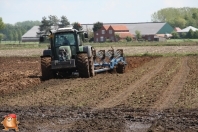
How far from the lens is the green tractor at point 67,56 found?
18.7 meters

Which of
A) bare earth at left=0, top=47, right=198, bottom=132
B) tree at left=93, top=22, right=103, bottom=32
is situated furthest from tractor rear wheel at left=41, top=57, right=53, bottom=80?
tree at left=93, top=22, right=103, bottom=32

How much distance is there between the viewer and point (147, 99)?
→ 12.6m

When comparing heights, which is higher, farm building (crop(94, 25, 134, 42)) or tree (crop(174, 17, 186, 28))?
tree (crop(174, 17, 186, 28))

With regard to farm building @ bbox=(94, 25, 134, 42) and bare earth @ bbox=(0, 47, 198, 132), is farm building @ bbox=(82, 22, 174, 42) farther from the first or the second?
bare earth @ bbox=(0, 47, 198, 132)

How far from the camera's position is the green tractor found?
735 inches

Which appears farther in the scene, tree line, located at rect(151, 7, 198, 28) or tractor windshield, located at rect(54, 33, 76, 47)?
tree line, located at rect(151, 7, 198, 28)

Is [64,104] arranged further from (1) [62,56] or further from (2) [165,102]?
(1) [62,56]

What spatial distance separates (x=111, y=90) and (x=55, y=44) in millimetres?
5423

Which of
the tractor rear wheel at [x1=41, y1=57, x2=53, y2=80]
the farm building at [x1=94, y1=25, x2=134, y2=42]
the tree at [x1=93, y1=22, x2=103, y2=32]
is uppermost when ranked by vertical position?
the tree at [x1=93, y1=22, x2=103, y2=32]

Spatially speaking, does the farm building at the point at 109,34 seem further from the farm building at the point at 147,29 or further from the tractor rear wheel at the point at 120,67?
the tractor rear wheel at the point at 120,67

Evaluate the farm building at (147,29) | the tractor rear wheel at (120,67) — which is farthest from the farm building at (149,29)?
the tractor rear wheel at (120,67)

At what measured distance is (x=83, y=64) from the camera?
18.6 m

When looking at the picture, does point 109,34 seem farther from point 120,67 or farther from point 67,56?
point 67,56

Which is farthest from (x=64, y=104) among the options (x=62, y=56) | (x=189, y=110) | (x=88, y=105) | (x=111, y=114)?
(x=62, y=56)
